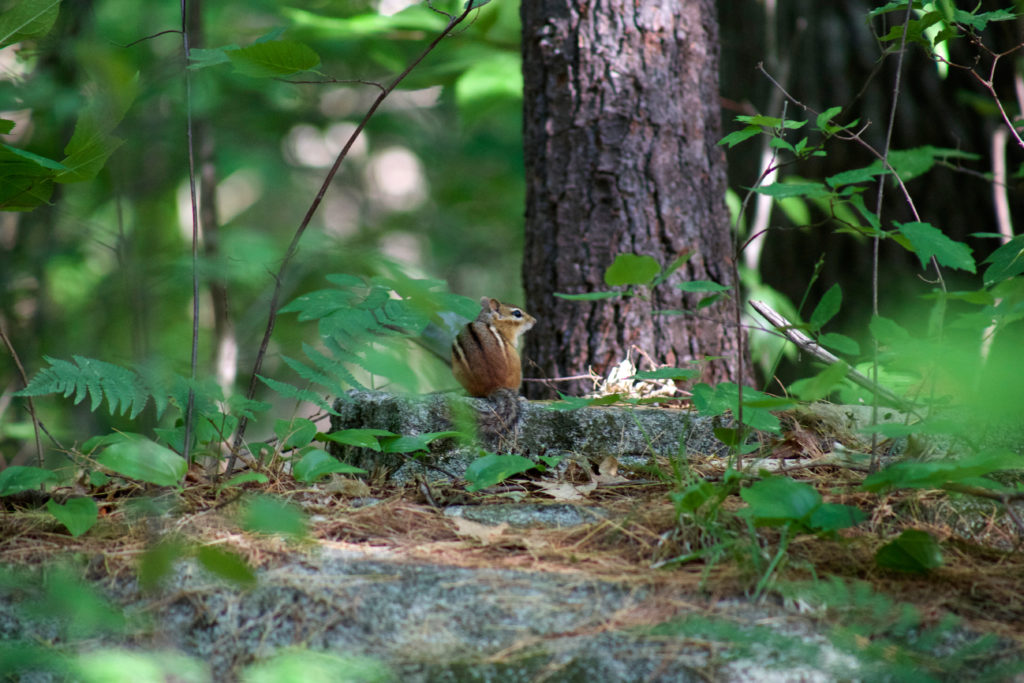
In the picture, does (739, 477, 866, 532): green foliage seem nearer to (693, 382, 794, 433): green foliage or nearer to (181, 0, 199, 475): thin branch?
(693, 382, 794, 433): green foliage

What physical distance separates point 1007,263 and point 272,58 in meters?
1.83

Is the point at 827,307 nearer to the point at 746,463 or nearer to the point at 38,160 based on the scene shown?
the point at 746,463

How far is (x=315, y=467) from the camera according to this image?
1.87 meters

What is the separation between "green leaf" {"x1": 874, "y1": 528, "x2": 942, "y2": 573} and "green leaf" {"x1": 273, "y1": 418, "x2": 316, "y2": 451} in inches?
55.6

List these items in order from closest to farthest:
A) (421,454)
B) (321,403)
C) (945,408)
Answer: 1. (321,403)
2. (945,408)
3. (421,454)

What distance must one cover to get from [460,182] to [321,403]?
513 cm

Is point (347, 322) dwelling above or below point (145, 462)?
above

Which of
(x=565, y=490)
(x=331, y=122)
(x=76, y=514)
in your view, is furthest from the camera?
(x=331, y=122)

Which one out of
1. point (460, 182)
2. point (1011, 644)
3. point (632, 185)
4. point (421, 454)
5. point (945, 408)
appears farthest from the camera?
point (460, 182)

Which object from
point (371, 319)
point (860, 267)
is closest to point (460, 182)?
point (860, 267)

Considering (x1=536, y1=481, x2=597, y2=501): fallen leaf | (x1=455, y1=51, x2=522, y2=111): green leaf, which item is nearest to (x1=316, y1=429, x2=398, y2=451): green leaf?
(x1=536, y1=481, x2=597, y2=501): fallen leaf

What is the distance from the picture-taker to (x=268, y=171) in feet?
14.5

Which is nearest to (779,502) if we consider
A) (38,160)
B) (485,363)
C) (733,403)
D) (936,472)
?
(936,472)

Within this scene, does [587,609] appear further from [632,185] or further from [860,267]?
[860,267]
